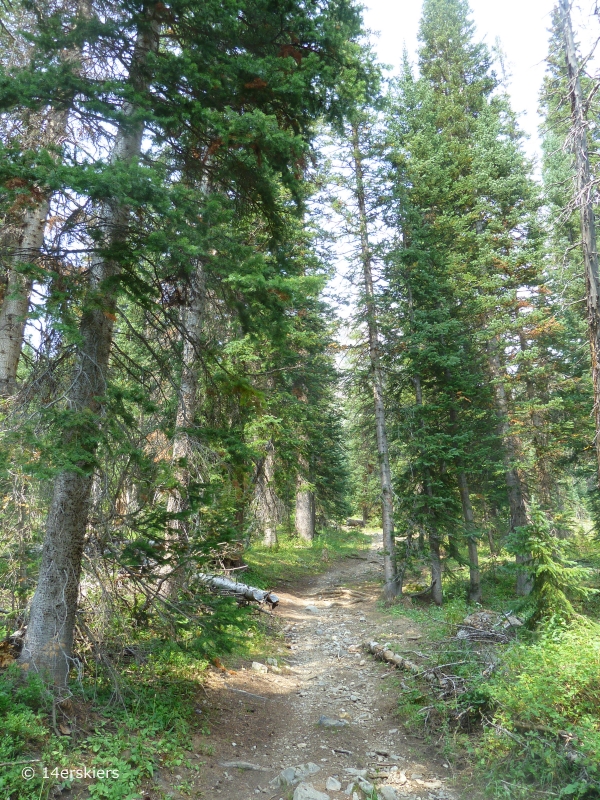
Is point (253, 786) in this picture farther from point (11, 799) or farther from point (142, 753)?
point (11, 799)

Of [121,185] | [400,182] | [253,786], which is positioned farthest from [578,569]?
[400,182]

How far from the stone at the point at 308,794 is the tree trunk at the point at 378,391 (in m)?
9.72

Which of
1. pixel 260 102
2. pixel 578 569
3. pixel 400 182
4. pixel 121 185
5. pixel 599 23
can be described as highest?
pixel 400 182

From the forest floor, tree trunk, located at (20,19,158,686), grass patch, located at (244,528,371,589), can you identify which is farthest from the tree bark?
grass patch, located at (244,528,371,589)

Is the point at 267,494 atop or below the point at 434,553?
atop

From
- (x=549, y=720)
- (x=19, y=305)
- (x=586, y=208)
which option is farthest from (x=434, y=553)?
(x=19, y=305)

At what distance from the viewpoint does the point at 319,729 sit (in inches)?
253

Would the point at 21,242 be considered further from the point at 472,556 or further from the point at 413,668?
the point at 472,556

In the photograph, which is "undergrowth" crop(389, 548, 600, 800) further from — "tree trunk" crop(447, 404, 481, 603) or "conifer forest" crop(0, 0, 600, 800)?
"tree trunk" crop(447, 404, 481, 603)

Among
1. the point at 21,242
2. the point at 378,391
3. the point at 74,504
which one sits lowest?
the point at 74,504

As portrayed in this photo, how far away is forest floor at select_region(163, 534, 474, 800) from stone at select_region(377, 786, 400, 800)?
0.01m

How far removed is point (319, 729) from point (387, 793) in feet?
5.98

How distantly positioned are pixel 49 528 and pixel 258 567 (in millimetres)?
11829

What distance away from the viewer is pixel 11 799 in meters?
3.57
